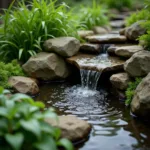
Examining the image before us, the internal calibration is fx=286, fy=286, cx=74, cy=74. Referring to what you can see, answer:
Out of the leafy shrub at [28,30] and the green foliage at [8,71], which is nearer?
the green foliage at [8,71]

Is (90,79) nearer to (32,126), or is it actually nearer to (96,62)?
(96,62)

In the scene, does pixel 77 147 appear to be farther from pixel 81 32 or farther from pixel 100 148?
pixel 81 32

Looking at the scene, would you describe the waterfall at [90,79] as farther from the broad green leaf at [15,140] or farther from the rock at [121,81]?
the broad green leaf at [15,140]

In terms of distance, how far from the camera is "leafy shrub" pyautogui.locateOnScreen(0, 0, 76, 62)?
7.00m

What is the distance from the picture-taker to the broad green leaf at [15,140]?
109 inches

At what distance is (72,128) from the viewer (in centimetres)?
398

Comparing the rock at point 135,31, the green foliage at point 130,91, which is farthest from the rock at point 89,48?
the green foliage at point 130,91

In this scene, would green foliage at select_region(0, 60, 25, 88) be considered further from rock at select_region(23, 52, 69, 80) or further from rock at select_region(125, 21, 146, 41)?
rock at select_region(125, 21, 146, 41)

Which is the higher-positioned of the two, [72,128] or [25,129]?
[25,129]

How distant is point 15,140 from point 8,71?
3671 millimetres

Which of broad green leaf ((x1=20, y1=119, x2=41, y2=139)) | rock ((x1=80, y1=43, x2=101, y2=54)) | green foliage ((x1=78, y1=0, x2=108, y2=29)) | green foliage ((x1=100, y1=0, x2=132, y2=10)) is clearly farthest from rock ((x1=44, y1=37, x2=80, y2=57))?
green foliage ((x1=100, y1=0, x2=132, y2=10))

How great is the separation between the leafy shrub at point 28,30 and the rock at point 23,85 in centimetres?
93

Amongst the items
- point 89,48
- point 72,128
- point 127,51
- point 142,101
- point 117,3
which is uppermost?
point 117,3

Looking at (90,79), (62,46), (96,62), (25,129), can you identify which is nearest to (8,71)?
(62,46)
